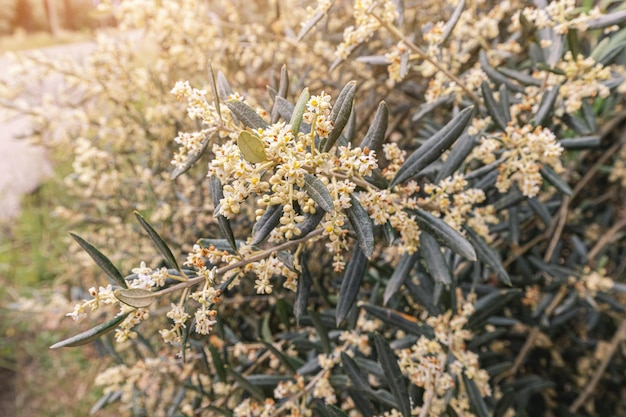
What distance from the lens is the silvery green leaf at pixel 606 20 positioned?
1204mm

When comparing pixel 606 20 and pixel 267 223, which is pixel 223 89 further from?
pixel 606 20

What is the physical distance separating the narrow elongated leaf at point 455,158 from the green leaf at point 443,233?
0.17m

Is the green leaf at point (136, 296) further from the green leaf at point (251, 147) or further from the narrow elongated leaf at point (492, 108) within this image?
the narrow elongated leaf at point (492, 108)

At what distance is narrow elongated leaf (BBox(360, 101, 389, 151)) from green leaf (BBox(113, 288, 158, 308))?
0.50 m

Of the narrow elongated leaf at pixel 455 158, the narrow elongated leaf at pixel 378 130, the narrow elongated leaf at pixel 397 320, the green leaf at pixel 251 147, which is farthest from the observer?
the narrow elongated leaf at pixel 397 320

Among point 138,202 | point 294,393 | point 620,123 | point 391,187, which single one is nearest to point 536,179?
point 391,187

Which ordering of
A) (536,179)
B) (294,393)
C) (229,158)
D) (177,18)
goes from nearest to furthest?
(229,158)
(536,179)
(294,393)
(177,18)

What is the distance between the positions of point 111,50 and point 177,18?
0.44 metres

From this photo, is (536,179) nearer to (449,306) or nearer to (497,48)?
(449,306)

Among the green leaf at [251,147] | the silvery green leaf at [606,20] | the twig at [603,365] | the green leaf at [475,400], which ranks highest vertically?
the silvery green leaf at [606,20]

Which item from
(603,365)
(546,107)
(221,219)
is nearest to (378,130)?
(221,219)

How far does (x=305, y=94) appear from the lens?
830 mm

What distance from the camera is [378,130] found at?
97cm

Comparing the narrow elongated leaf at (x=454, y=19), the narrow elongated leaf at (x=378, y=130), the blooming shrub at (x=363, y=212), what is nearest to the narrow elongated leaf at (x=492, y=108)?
the blooming shrub at (x=363, y=212)
